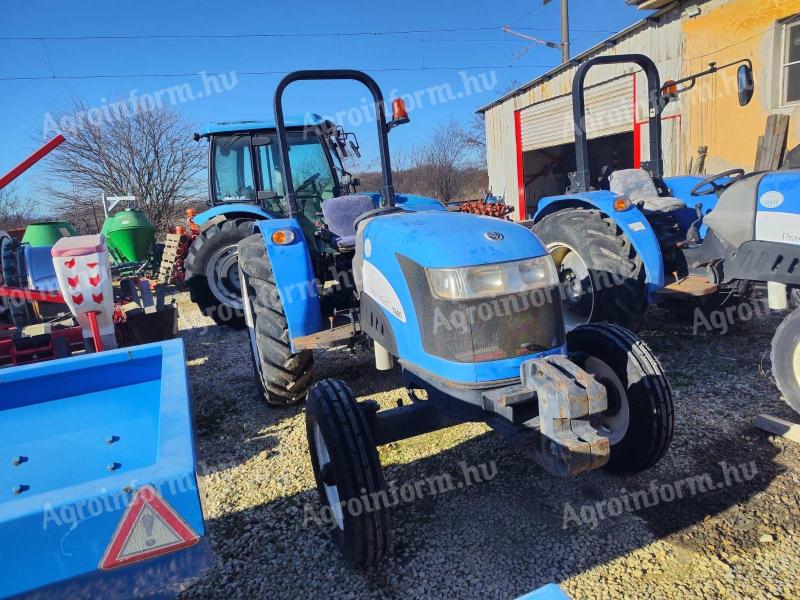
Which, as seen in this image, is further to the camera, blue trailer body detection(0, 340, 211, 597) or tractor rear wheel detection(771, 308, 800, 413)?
tractor rear wheel detection(771, 308, 800, 413)

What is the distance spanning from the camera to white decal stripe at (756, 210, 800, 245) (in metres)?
3.05

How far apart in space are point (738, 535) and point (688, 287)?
1992 millimetres

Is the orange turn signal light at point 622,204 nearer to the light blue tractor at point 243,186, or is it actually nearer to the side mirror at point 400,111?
the side mirror at point 400,111

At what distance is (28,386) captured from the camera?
1.83 metres

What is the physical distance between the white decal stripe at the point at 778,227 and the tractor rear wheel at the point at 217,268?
4.94 meters

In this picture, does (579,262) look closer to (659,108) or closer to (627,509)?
(659,108)

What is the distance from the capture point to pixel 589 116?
11.1 meters

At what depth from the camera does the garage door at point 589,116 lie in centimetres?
1027

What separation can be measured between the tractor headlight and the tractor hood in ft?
0.08

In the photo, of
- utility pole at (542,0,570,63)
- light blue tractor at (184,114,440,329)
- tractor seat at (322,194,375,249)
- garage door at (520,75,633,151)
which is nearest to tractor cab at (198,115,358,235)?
light blue tractor at (184,114,440,329)

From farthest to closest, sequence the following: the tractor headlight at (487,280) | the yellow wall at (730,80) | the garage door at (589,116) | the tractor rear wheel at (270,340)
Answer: the garage door at (589,116) → the yellow wall at (730,80) → the tractor rear wheel at (270,340) → the tractor headlight at (487,280)

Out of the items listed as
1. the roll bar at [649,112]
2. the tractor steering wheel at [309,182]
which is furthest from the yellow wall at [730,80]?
the tractor steering wheel at [309,182]

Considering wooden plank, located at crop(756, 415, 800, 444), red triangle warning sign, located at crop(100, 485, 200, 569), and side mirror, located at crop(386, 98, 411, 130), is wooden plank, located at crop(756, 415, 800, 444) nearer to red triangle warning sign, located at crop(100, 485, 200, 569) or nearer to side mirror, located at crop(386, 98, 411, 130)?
side mirror, located at crop(386, 98, 411, 130)

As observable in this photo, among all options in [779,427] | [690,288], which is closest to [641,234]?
[690,288]
